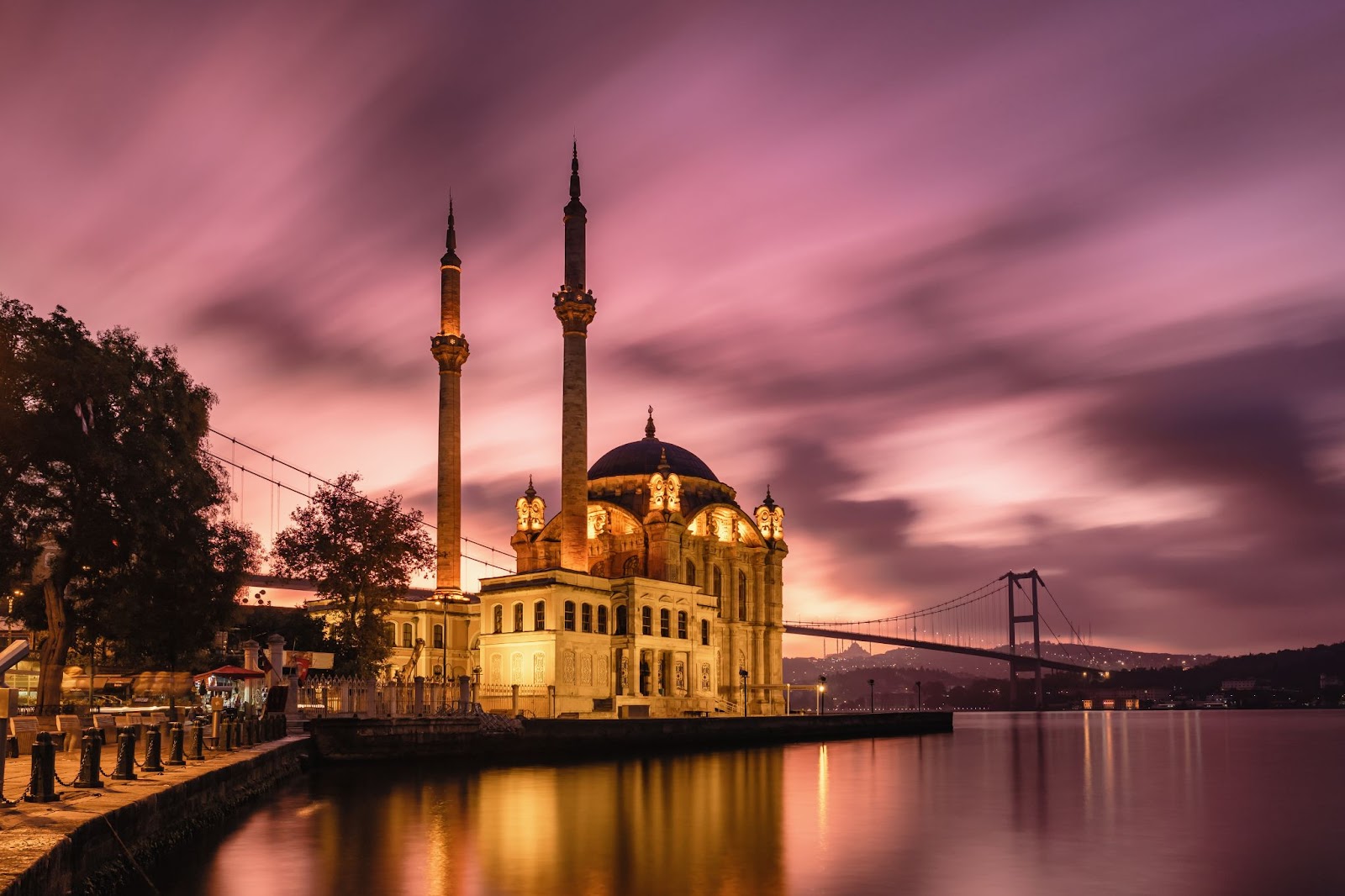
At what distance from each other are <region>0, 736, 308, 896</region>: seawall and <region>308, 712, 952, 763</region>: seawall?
16195 mm

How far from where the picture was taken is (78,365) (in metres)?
31.9

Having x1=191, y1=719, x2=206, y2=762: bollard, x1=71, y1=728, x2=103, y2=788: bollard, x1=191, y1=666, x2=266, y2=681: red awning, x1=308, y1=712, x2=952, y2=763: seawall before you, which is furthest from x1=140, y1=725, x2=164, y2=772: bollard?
x1=191, y1=666, x2=266, y2=681: red awning

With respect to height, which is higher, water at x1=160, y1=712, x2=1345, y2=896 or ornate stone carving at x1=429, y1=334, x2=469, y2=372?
ornate stone carving at x1=429, y1=334, x2=469, y2=372

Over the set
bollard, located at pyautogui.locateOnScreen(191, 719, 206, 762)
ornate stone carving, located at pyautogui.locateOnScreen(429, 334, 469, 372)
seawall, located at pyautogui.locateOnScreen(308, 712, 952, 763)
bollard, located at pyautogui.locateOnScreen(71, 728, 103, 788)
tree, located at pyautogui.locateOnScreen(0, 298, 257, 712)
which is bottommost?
seawall, located at pyautogui.locateOnScreen(308, 712, 952, 763)

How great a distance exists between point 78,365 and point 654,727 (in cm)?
3023

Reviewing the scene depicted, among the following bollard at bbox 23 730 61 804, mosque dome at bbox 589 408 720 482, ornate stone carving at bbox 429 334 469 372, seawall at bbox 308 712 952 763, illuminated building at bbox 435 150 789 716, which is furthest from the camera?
mosque dome at bbox 589 408 720 482

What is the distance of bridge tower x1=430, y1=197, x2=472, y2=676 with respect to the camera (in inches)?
2586

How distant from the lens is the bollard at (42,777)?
1398cm

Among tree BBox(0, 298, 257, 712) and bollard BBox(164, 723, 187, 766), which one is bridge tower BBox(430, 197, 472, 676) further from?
bollard BBox(164, 723, 187, 766)

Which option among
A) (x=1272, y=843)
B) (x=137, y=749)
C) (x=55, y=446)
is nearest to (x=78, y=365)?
(x=55, y=446)

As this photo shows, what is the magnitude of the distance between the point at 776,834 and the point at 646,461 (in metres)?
54.3

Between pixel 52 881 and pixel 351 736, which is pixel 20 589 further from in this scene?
pixel 52 881

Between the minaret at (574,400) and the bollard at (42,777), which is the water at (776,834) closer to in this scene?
the bollard at (42,777)

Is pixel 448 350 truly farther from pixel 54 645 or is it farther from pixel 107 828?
pixel 107 828
